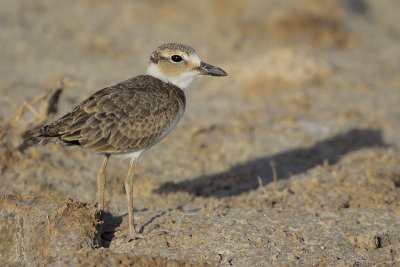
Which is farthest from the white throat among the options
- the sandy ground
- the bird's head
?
the sandy ground

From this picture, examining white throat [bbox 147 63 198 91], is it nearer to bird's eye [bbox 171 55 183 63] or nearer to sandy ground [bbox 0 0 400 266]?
bird's eye [bbox 171 55 183 63]

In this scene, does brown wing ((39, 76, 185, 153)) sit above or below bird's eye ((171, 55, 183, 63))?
below

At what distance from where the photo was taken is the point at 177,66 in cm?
625

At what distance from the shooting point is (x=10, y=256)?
4867mm

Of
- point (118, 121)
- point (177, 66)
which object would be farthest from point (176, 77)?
point (118, 121)

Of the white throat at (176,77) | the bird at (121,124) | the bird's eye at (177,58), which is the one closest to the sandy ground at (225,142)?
the bird at (121,124)

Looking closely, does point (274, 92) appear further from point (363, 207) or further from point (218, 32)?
point (363, 207)

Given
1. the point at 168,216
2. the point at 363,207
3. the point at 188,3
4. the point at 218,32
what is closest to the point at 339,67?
the point at 218,32

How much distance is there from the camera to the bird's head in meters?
6.24

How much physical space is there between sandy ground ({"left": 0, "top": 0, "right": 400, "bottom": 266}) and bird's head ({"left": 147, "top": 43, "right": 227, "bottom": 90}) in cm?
111

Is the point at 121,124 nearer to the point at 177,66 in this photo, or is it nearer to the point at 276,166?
the point at 177,66

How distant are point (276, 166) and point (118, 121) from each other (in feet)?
9.17

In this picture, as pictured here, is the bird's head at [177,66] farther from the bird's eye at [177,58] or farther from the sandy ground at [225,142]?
the sandy ground at [225,142]

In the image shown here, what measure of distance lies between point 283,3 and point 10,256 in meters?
9.36
